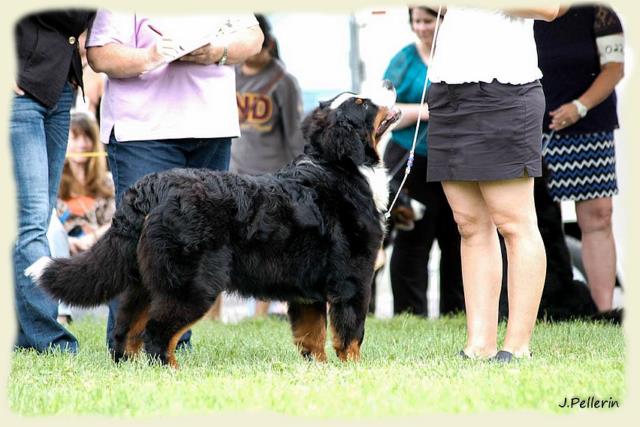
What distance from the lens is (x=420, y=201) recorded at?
7012 millimetres

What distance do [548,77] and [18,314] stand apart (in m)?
3.48

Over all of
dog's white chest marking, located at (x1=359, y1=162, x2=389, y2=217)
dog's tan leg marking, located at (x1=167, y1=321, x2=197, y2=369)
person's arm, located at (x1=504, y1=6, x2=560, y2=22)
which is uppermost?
person's arm, located at (x1=504, y1=6, x2=560, y2=22)

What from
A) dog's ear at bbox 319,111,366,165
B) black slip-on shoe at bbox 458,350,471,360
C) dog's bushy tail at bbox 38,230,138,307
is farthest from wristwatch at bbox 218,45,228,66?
black slip-on shoe at bbox 458,350,471,360

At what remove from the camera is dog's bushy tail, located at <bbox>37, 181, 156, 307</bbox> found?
13.8 feet

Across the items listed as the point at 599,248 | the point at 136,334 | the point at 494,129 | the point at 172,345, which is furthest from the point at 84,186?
the point at 494,129

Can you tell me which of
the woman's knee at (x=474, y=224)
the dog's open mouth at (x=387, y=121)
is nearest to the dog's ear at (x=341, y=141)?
the dog's open mouth at (x=387, y=121)

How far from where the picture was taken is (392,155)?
7121 mm

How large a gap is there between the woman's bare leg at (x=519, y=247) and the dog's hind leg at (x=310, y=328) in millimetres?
846

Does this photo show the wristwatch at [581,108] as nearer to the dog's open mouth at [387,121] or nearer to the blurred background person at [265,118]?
the dog's open mouth at [387,121]

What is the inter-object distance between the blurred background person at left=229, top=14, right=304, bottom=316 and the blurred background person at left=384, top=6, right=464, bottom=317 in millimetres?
953

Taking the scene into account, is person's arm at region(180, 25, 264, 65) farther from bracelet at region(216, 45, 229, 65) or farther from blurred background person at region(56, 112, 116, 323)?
blurred background person at region(56, 112, 116, 323)

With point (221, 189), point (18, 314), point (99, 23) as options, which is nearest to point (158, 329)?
point (221, 189)

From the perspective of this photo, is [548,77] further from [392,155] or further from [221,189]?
[221,189]

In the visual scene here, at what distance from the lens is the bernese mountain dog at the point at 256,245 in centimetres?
416
